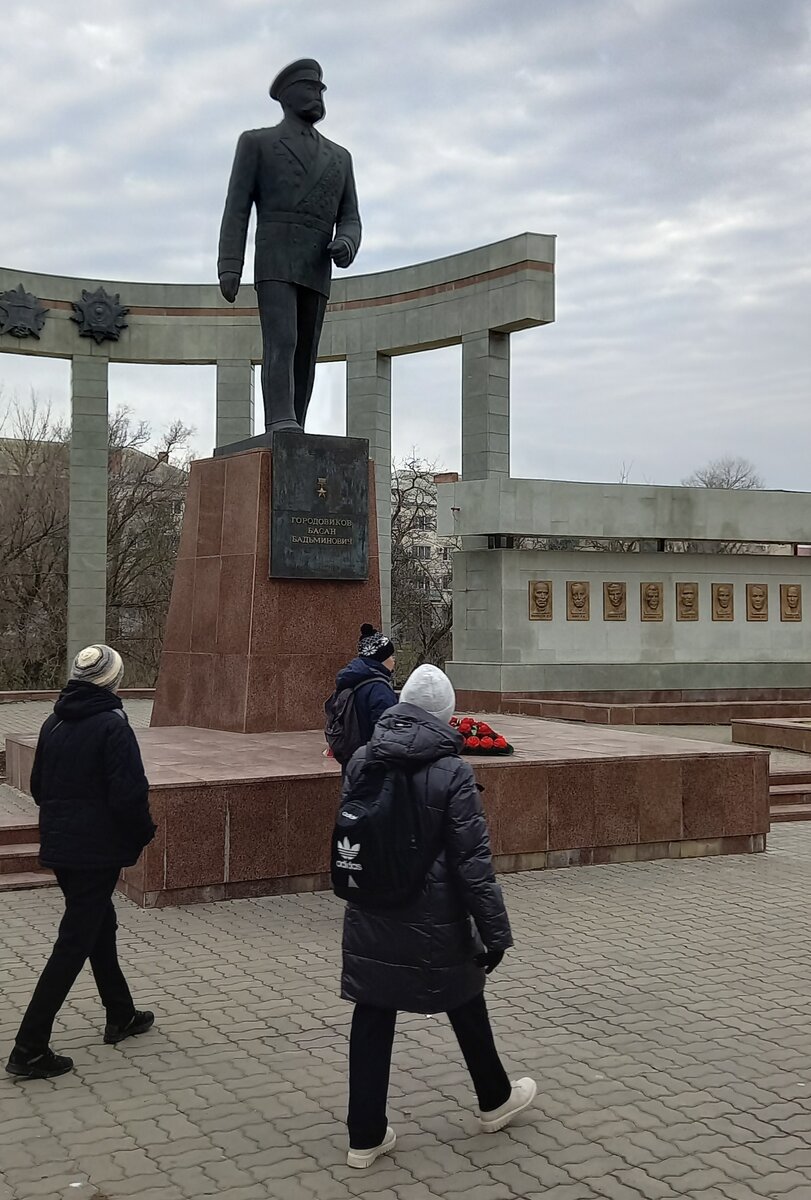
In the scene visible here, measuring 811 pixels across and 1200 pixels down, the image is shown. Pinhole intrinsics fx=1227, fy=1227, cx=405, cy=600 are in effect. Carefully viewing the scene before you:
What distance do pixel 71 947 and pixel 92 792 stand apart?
0.53 meters

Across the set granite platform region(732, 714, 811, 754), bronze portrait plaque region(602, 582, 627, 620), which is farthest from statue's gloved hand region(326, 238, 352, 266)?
bronze portrait plaque region(602, 582, 627, 620)

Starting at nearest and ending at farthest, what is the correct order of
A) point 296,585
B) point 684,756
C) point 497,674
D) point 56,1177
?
point 56,1177 → point 684,756 → point 296,585 → point 497,674

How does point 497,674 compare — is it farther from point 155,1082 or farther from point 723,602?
point 155,1082

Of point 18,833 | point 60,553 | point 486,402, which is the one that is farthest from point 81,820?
point 60,553

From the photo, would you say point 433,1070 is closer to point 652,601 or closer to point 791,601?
point 652,601

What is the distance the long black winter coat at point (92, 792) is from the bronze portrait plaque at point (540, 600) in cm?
1454

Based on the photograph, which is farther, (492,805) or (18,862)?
(492,805)

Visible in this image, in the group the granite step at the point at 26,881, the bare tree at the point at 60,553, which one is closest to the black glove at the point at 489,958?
the granite step at the point at 26,881

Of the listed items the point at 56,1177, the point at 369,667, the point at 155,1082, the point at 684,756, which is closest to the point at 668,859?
the point at 684,756

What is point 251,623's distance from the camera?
9.55 m

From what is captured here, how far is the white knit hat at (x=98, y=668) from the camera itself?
173 inches

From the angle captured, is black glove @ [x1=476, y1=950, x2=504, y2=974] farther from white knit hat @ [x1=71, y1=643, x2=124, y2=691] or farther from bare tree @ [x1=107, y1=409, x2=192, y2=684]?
bare tree @ [x1=107, y1=409, x2=192, y2=684]

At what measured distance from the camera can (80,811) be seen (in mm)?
4293

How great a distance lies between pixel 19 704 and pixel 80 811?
54.0 feet
